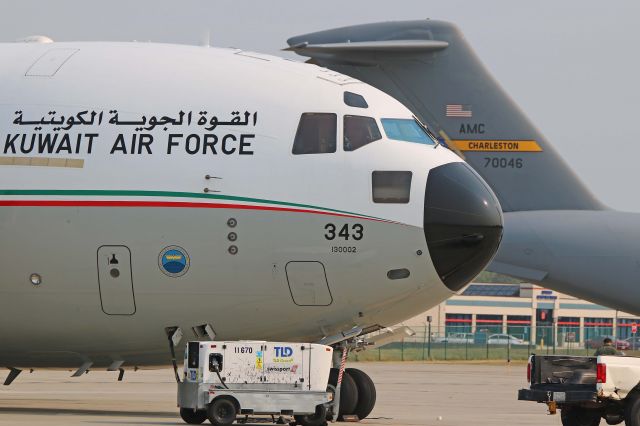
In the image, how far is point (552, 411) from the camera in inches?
743

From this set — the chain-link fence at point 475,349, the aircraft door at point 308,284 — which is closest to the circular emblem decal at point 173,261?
the aircraft door at point 308,284

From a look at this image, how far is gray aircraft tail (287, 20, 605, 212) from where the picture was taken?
32969 millimetres

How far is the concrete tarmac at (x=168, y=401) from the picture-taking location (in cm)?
2125

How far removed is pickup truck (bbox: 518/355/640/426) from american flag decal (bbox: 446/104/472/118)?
14.2 metres

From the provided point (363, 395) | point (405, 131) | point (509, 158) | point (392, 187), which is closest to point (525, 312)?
point (509, 158)

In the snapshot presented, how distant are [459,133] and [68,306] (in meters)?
15.5

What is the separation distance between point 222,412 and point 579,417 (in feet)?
16.3

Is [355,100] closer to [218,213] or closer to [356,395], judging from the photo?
[218,213]

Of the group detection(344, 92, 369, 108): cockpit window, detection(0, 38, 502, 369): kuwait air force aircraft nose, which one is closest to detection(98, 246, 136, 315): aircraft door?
detection(0, 38, 502, 369): kuwait air force aircraft nose

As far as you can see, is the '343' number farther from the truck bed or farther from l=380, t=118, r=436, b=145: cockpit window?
the truck bed

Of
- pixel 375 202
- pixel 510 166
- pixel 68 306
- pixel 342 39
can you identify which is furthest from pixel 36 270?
pixel 510 166

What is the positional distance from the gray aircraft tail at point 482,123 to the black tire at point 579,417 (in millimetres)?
13838

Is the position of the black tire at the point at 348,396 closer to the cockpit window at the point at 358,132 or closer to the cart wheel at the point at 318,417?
the cart wheel at the point at 318,417

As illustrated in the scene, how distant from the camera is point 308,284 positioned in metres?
19.4
